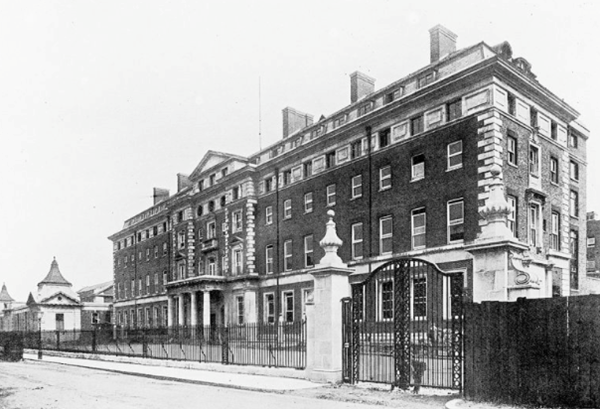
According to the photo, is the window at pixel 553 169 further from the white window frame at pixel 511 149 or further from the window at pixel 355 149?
the window at pixel 355 149

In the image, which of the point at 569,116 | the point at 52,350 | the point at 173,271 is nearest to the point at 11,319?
the point at 173,271

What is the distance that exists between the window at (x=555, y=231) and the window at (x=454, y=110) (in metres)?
7.76

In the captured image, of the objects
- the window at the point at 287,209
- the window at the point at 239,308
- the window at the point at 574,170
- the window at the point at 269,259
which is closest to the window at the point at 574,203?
the window at the point at 574,170

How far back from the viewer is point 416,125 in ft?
101

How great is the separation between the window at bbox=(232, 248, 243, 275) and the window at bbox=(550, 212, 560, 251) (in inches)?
900

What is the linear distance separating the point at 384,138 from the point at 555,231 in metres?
10.1

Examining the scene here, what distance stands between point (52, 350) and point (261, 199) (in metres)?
17.5

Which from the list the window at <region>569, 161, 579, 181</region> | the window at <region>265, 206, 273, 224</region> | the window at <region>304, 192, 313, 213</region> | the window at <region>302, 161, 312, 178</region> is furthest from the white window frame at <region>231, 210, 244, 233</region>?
the window at <region>569, 161, 579, 181</region>

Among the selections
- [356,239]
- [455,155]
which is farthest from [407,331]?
[356,239]

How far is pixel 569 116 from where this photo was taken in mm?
32781

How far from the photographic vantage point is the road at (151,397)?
11.7 meters

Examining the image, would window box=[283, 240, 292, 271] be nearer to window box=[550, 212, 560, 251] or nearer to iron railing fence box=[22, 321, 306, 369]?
iron railing fence box=[22, 321, 306, 369]

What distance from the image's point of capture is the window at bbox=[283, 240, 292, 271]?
40.9 meters

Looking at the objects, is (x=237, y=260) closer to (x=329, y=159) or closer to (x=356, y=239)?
(x=329, y=159)
